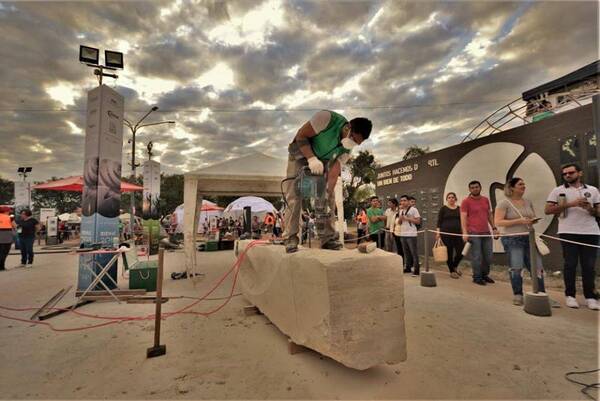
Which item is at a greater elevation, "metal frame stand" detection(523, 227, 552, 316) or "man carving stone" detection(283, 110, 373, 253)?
"man carving stone" detection(283, 110, 373, 253)

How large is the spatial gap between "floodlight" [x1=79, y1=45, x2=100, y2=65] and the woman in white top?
25.5 feet

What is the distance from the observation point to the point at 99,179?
5.71 meters

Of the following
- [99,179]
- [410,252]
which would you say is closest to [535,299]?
[410,252]

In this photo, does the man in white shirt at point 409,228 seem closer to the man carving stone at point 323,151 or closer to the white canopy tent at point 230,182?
the white canopy tent at point 230,182

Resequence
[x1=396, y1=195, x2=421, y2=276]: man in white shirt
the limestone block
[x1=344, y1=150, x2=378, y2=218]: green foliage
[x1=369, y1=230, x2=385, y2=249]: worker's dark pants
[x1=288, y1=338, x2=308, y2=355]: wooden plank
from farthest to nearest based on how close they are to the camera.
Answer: [x1=344, y1=150, x2=378, y2=218]: green foliage < [x1=369, y1=230, x2=385, y2=249]: worker's dark pants < [x1=396, y1=195, x2=421, y2=276]: man in white shirt < [x1=288, y1=338, x2=308, y2=355]: wooden plank < the limestone block

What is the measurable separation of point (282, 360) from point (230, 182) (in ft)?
17.5

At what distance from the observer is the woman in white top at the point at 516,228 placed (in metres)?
4.26

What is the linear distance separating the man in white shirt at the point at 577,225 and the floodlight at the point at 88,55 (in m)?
8.22

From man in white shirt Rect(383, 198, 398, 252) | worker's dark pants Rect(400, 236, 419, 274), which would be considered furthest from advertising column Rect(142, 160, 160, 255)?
worker's dark pants Rect(400, 236, 419, 274)

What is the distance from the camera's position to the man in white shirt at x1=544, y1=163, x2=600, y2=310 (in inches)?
152

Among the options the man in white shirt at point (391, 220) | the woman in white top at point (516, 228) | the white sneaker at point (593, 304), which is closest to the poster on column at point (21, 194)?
the man in white shirt at point (391, 220)

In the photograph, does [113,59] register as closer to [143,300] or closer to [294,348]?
[143,300]

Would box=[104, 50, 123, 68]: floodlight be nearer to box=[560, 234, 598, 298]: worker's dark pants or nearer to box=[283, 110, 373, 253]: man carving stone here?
box=[283, 110, 373, 253]: man carving stone

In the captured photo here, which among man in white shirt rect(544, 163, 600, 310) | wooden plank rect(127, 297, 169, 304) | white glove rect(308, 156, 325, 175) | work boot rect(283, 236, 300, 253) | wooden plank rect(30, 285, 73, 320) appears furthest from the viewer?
wooden plank rect(127, 297, 169, 304)
